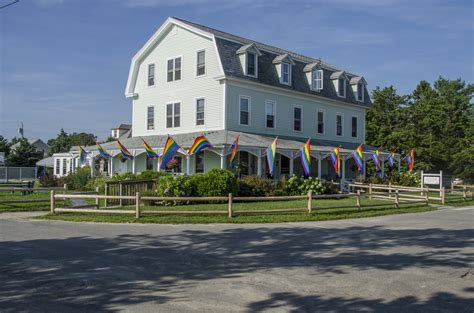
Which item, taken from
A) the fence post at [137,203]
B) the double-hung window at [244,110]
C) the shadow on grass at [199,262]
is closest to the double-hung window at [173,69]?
the double-hung window at [244,110]

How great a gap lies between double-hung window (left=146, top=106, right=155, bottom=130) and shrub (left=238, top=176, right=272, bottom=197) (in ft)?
38.0

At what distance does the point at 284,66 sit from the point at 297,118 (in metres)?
3.69

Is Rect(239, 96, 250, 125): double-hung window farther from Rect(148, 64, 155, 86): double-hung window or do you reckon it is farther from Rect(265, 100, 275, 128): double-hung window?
Rect(148, 64, 155, 86): double-hung window

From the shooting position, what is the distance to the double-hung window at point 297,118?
3090 cm

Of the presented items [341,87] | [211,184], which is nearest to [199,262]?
[211,184]

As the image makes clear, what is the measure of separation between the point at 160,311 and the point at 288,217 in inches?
423

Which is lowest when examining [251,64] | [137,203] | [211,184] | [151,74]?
[137,203]

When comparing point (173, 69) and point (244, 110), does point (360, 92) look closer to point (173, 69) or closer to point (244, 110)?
point (244, 110)

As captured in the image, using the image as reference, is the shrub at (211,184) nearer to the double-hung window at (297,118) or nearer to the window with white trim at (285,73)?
the window with white trim at (285,73)

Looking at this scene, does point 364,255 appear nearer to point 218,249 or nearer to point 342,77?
point 218,249

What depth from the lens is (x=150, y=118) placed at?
31.5m

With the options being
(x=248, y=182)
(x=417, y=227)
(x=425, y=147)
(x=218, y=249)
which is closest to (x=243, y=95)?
(x=248, y=182)

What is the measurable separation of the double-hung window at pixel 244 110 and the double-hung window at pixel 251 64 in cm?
167

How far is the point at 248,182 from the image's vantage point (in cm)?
2194
